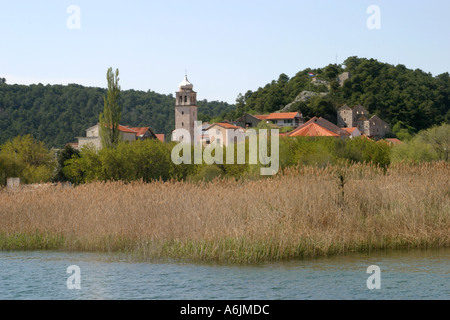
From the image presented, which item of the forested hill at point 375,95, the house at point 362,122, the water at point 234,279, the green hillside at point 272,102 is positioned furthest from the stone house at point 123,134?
the water at point 234,279

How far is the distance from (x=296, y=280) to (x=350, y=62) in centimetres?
14983

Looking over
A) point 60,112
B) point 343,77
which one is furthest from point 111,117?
point 343,77

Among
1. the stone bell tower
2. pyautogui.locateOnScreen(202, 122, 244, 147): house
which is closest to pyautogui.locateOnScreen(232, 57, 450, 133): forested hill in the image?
pyautogui.locateOnScreen(202, 122, 244, 147): house

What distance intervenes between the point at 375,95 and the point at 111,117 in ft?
288

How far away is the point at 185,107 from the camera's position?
94875 millimetres

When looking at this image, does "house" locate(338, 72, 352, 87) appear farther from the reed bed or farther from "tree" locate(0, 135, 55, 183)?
the reed bed

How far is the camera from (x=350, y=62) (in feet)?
511

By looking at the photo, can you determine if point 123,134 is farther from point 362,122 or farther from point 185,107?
point 362,122

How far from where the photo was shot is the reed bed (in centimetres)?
1426

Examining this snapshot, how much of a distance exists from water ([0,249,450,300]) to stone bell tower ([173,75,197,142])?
80007 millimetres

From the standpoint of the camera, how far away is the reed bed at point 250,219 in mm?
14258

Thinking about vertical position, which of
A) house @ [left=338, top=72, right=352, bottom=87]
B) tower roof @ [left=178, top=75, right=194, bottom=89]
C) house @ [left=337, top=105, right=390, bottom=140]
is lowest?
house @ [left=337, top=105, right=390, bottom=140]

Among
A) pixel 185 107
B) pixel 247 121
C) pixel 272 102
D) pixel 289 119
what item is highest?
pixel 272 102
